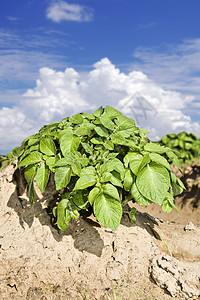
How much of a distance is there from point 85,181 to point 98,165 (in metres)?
0.25

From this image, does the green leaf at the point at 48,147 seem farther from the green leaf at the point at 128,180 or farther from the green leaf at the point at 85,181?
the green leaf at the point at 128,180

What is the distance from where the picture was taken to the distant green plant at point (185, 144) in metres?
8.03

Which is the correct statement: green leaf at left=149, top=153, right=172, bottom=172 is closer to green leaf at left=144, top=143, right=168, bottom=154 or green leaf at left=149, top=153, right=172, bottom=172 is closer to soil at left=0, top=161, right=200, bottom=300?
green leaf at left=144, top=143, right=168, bottom=154

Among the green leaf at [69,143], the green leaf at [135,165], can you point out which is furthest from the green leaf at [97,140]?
the green leaf at [135,165]

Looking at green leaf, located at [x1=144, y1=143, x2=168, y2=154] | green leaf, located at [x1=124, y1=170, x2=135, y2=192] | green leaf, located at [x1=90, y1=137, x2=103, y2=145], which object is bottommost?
green leaf, located at [x1=124, y1=170, x2=135, y2=192]

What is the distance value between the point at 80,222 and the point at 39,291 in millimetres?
781

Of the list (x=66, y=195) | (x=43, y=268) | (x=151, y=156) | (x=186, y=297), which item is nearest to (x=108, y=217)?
(x=66, y=195)

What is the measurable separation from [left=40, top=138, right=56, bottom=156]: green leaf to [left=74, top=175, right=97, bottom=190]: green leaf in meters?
0.46

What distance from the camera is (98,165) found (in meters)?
2.66

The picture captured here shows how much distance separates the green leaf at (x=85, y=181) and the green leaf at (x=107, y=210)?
5.2 inches

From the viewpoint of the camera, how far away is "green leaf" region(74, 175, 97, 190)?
2.43 m

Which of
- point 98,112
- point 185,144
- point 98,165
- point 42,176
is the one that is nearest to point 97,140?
point 98,165

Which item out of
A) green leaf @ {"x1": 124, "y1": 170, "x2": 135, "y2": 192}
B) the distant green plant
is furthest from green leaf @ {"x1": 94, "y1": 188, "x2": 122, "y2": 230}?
the distant green plant

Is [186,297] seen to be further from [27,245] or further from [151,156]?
[27,245]
